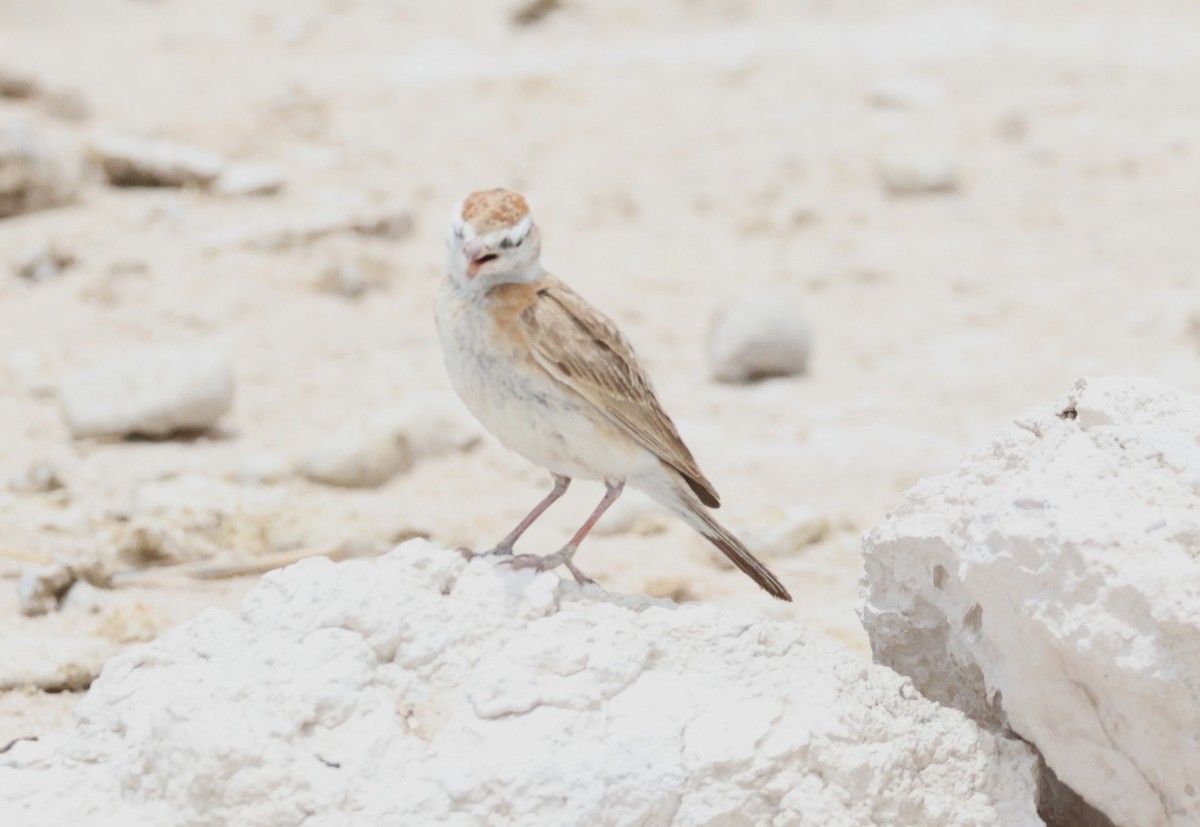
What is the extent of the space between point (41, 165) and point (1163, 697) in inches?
361

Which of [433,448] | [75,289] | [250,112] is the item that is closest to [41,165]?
[75,289]

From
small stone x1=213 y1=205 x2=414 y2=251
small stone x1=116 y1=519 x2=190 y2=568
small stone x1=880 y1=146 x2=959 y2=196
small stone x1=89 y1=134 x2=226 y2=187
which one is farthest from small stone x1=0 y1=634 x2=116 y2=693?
small stone x1=880 y1=146 x2=959 y2=196

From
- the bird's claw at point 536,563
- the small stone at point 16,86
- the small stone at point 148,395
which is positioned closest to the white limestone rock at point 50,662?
the bird's claw at point 536,563

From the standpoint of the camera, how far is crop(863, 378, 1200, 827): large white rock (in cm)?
295

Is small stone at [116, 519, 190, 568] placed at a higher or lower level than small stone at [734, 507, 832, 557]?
higher

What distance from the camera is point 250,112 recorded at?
42.1ft

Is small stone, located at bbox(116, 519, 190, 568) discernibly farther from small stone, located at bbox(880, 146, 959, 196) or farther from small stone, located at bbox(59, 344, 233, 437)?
small stone, located at bbox(880, 146, 959, 196)

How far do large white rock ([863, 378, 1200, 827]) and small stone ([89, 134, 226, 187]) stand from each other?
8652 mm

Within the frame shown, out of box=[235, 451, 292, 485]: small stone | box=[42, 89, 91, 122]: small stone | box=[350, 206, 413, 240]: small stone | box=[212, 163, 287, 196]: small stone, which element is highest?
box=[42, 89, 91, 122]: small stone

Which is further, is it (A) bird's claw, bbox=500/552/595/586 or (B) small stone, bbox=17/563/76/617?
(B) small stone, bbox=17/563/76/617

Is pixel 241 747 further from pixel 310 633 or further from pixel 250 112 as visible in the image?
pixel 250 112

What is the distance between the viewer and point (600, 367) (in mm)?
4172

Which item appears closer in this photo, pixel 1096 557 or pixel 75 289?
pixel 1096 557

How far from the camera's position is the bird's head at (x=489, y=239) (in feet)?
13.1
